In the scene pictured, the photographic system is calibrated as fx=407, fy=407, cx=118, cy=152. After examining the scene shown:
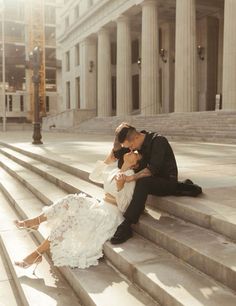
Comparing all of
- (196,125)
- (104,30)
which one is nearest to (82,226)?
(196,125)

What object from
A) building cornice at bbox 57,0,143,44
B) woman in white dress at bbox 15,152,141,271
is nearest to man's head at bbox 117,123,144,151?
woman in white dress at bbox 15,152,141,271

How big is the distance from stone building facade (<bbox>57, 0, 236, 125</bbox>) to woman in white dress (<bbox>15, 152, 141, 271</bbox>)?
16.7m

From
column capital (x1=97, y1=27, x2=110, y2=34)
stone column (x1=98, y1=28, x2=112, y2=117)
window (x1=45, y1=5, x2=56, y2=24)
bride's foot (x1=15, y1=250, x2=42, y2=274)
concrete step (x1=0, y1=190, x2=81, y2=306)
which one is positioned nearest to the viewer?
concrete step (x1=0, y1=190, x2=81, y2=306)

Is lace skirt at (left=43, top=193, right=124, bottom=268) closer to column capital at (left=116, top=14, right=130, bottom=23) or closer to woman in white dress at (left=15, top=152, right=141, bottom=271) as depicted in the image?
woman in white dress at (left=15, top=152, right=141, bottom=271)

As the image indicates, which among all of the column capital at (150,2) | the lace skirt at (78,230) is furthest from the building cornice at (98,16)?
the lace skirt at (78,230)

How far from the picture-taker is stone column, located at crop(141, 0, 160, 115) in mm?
26578

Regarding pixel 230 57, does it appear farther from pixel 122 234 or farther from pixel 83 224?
pixel 83 224

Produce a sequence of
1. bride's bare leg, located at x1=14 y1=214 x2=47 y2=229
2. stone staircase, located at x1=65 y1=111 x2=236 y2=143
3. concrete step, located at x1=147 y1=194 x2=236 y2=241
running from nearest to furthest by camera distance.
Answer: concrete step, located at x1=147 y1=194 x2=236 y2=241, bride's bare leg, located at x1=14 y1=214 x2=47 y2=229, stone staircase, located at x1=65 y1=111 x2=236 y2=143

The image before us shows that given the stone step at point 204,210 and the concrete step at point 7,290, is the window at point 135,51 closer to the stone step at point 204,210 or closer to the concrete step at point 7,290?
the stone step at point 204,210

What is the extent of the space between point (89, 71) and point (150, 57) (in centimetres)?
1439

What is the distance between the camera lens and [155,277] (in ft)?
10.6

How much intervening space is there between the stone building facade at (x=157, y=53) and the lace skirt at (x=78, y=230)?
665 inches

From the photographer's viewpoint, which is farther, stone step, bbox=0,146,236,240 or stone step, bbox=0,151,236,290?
stone step, bbox=0,146,236,240

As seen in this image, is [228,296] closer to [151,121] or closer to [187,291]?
[187,291]
